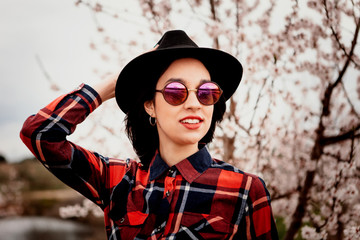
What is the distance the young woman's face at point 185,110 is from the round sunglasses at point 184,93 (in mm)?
20

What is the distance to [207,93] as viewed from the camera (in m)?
1.37

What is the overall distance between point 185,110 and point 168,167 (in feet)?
1.02

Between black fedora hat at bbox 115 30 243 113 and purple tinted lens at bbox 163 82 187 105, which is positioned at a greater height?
black fedora hat at bbox 115 30 243 113

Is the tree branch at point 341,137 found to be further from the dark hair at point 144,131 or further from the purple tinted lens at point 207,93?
the purple tinted lens at point 207,93

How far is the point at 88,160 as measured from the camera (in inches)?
57.1

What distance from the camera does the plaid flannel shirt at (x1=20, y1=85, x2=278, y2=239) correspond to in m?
1.30

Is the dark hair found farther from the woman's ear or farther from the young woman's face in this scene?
the young woman's face

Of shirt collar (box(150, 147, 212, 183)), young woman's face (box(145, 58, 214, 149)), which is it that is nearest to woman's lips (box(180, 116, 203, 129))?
young woman's face (box(145, 58, 214, 149))

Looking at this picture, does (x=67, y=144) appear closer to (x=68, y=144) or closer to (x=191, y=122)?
(x=68, y=144)

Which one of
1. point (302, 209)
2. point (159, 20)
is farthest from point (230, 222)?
point (159, 20)

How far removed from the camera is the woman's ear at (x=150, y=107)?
1556mm

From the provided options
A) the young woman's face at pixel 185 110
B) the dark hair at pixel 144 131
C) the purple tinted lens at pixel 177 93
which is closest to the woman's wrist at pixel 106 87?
the dark hair at pixel 144 131

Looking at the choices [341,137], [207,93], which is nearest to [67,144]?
[207,93]

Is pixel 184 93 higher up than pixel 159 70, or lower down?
lower down
